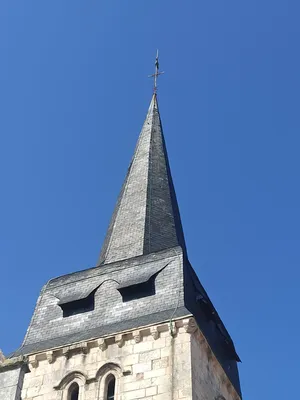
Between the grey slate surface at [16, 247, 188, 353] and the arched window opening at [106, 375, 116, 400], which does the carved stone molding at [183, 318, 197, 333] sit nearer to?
the grey slate surface at [16, 247, 188, 353]

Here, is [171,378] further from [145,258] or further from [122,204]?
[122,204]

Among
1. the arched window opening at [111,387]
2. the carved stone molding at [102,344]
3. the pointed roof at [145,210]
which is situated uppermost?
the pointed roof at [145,210]

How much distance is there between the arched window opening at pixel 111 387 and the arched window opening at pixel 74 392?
67cm

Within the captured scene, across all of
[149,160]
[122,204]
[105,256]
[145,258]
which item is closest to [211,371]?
[145,258]

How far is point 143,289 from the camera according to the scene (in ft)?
54.5

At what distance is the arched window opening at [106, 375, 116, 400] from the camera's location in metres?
14.8

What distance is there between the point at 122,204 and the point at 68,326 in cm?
471

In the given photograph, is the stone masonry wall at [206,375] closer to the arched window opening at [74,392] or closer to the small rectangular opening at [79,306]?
the arched window opening at [74,392]

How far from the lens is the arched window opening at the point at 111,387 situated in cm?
1476

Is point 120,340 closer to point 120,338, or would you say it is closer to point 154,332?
point 120,338

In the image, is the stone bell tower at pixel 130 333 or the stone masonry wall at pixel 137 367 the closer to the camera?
the stone masonry wall at pixel 137 367

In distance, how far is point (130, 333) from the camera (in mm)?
15391

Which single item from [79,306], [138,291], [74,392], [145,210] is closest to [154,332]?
[138,291]

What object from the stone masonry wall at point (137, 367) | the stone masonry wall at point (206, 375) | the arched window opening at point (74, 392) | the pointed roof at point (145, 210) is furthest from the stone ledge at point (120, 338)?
the pointed roof at point (145, 210)
